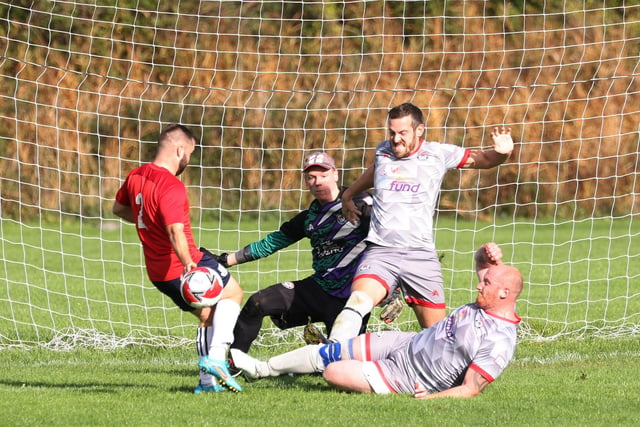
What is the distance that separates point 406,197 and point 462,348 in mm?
1361

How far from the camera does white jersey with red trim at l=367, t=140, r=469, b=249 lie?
7504 mm

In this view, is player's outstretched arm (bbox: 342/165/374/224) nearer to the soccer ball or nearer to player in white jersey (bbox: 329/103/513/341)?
player in white jersey (bbox: 329/103/513/341)

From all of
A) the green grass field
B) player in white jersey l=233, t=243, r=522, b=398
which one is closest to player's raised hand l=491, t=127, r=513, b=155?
player in white jersey l=233, t=243, r=522, b=398

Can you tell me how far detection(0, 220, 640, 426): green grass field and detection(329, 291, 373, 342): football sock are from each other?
1.29 ft

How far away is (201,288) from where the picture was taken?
6.65 m

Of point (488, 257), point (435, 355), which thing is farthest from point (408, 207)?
point (435, 355)

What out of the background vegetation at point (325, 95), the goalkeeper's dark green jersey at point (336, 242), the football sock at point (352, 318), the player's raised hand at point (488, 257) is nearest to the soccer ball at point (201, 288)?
the football sock at point (352, 318)

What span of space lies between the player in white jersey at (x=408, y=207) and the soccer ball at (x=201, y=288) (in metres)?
1.05

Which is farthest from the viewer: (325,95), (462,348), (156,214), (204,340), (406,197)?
(325,95)

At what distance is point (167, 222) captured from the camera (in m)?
6.69

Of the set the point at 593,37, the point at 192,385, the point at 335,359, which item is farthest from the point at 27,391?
the point at 593,37

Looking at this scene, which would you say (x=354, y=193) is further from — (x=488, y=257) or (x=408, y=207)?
(x=488, y=257)

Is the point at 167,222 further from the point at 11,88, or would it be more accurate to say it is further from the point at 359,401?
the point at 11,88

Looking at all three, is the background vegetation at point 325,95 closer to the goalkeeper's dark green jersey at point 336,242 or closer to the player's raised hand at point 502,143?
the goalkeeper's dark green jersey at point 336,242
